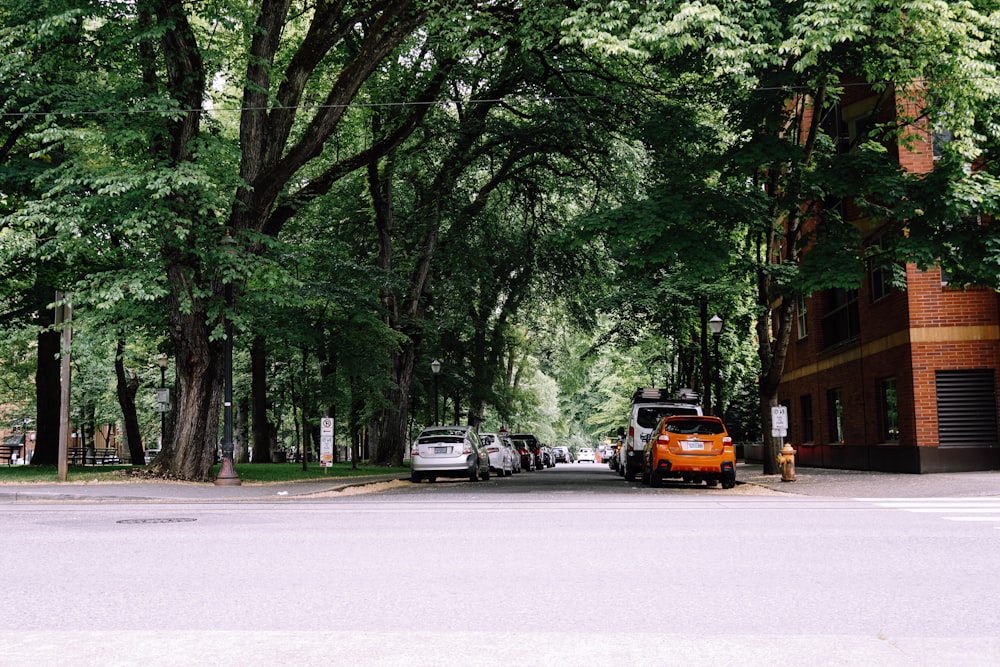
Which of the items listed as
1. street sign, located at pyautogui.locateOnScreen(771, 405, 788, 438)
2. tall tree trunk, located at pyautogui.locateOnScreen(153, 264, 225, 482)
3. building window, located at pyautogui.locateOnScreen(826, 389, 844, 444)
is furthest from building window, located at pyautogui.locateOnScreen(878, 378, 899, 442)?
tall tree trunk, located at pyautogui.locateOnScreen(153, 264, 225, 482)

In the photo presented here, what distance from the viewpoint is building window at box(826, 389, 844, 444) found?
1265 inches

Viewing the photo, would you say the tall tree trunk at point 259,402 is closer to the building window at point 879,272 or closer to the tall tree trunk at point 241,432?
the tall tree trunk at point 241,432

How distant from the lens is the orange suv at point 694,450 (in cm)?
2212

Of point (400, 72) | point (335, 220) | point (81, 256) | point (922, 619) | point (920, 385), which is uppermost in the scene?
point (400, 72)

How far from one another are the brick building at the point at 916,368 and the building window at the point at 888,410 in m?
0.03

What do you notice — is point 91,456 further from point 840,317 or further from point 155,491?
point 840,317

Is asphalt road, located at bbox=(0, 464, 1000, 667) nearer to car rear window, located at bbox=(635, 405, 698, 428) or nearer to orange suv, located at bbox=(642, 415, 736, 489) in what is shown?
orange suv, located at bbox=(642, 415, 736, 489)

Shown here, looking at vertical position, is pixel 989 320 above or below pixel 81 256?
below

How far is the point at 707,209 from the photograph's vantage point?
69.8ft

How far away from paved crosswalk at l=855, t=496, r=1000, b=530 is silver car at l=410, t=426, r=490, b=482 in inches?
514

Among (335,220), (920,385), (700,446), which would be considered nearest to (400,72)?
(335,220)

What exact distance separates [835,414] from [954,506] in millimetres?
20051

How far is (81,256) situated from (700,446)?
617 inches

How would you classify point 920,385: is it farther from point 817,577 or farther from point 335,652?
point 335,652
